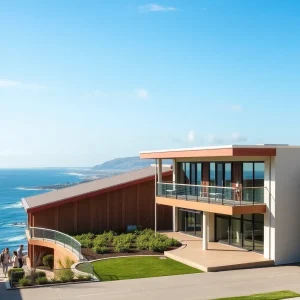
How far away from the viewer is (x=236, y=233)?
24766mm

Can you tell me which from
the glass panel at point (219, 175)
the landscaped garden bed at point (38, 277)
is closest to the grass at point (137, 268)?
the landscaped garden bed at point (38, 277)

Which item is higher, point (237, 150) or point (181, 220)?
point (237, 150)

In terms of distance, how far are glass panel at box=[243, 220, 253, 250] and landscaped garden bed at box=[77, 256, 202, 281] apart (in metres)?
4.34

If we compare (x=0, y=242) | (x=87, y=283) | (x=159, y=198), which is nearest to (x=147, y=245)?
(x=159, y=198)

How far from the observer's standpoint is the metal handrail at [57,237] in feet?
74.6

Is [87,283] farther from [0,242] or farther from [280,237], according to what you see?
[0,242]

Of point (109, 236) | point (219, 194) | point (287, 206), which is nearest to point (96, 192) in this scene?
point (109, 236)

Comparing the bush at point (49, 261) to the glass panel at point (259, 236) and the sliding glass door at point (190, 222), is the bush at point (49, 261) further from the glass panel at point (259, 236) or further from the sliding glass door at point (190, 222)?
the glass panel at point (259, 236)

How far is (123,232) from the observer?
3012cm

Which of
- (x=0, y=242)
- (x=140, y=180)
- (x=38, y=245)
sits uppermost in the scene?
(x=140, y=180)

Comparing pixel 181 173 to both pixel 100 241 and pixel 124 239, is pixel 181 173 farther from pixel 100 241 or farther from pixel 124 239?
pixel 100 241

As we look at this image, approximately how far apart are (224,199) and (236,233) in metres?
3.32

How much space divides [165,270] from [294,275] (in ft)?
18.2

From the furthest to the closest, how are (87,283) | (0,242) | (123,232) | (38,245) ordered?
(0,242)
(123,232)
(38,245)
(87,283)
